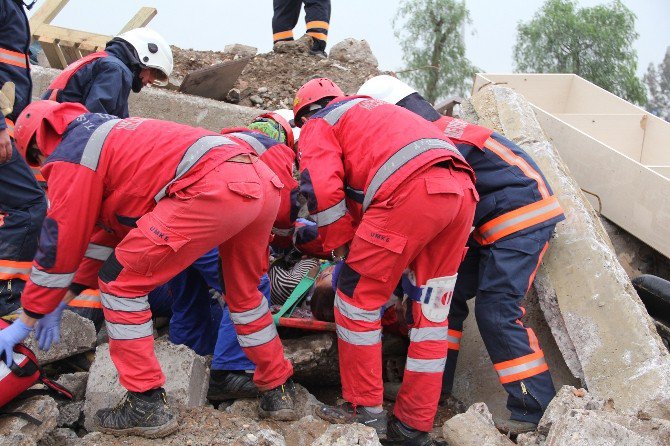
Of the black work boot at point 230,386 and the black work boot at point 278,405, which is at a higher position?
the black work boot at point 278,405

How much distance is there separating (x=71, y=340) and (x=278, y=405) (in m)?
1.27

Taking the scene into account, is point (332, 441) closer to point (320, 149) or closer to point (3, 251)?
point (320, 149)

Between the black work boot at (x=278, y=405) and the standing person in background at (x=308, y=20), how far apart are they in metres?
4.80

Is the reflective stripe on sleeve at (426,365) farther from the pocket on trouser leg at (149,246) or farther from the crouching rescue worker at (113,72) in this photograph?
the crouching rescue worker at (113,72)

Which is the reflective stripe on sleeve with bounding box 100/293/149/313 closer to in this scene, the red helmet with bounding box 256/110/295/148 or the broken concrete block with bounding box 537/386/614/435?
the red helmet with bounding box 256/110/295/148

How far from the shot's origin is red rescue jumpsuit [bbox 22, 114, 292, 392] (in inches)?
127

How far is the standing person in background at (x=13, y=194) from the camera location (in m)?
4.41

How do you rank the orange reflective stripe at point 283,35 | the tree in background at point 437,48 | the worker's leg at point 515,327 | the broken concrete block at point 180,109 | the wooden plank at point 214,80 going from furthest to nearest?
1. the tree in background at point 437,48
2. the orange reflective stripe at point 283,35
3. the wooden plank at point 214,80
4. the broken concrete block at point 180,109
5. the worker's leg at point 515,327

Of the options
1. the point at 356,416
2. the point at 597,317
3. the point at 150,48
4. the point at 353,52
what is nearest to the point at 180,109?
the point at 150,48

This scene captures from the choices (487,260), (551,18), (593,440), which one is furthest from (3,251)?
(551,18)

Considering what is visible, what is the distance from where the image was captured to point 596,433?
2879 millimetres

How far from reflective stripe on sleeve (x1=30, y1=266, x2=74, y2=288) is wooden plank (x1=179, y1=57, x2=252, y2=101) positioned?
3.55 m

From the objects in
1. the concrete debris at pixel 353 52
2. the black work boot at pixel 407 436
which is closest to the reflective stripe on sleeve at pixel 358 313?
the black work boot at pixel 407 436

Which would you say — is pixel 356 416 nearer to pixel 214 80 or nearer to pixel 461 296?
pixel 461 296
